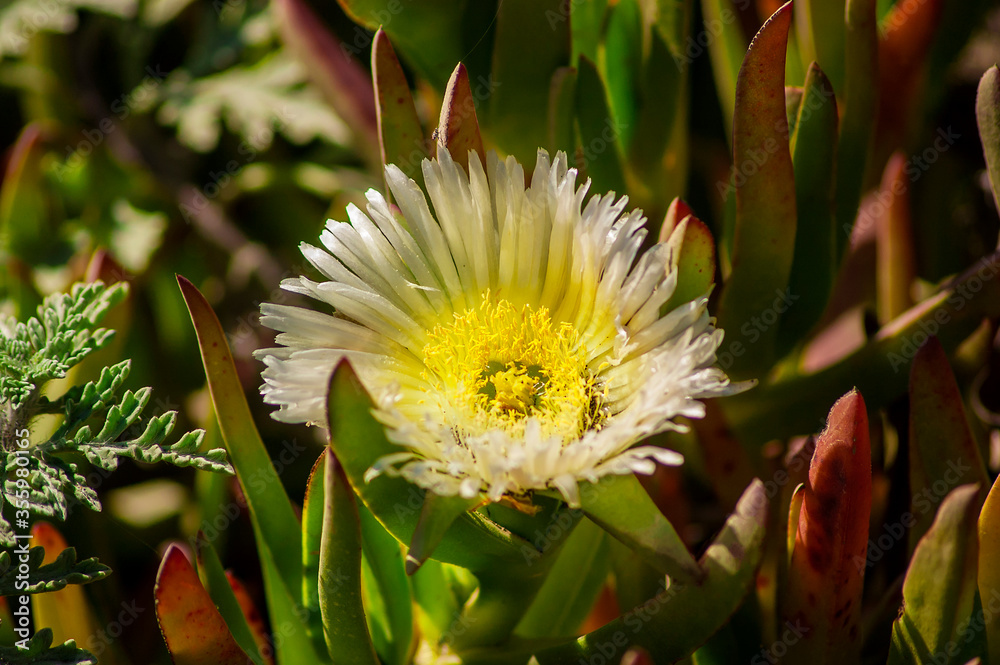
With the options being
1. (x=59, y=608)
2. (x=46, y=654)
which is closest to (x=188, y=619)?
(x=46, y=654)

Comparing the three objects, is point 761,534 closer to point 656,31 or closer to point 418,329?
point 418,329

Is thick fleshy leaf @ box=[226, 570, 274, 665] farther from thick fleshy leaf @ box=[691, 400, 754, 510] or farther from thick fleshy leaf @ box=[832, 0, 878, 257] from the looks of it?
thick fleshy leaf @ box=[832, 0, 878, 257]

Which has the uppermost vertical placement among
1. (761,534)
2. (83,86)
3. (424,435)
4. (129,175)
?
(83,86)

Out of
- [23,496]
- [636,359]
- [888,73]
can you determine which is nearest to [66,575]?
[23,496]

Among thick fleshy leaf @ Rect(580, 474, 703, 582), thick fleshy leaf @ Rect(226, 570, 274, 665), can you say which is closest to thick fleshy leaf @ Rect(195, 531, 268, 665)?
thick fleshy leaf @ Rect(226, 570, 274, 665)

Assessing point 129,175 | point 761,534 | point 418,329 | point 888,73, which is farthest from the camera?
point 129,175

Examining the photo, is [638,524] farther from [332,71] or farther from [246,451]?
[332,71]
